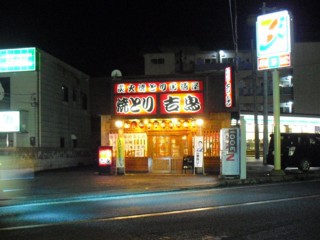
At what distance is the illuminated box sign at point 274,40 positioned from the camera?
20.8m

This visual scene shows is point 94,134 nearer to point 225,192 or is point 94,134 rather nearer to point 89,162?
point 89,162

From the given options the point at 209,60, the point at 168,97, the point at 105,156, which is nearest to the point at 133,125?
the point at 105,156

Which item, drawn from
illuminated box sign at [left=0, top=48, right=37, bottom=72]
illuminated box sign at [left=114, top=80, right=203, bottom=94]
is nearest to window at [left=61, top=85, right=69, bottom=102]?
illuminated box sign at [left=0, top=48, right=37, bottom=72]

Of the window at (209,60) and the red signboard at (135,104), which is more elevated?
the window at (209,60)

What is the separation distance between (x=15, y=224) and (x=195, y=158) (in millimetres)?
14527

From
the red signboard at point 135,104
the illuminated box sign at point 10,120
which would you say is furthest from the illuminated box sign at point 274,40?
the illuminated box sign at point 10,120

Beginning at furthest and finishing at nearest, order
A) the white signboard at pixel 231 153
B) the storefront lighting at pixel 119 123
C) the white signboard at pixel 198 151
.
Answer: the storefront lighting at pixel 119 123 < the white signboard at pixel 198 151 < the white signboard at pixel 231 153

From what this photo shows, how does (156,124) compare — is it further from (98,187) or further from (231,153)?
(98,187)

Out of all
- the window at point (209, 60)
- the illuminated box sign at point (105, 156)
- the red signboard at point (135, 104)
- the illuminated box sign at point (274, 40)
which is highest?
the window at point (209, 60)

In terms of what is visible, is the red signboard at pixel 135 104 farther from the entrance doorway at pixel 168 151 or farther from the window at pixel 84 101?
the window at pixel 84 101

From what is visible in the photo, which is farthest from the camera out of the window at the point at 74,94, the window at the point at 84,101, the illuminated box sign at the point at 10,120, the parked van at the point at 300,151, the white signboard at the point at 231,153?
the window at the point at 84,101

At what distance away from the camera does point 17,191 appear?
16906 mm

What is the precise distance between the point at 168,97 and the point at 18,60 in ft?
30.9

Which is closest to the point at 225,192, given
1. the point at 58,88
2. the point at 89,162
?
the point at 58,88
